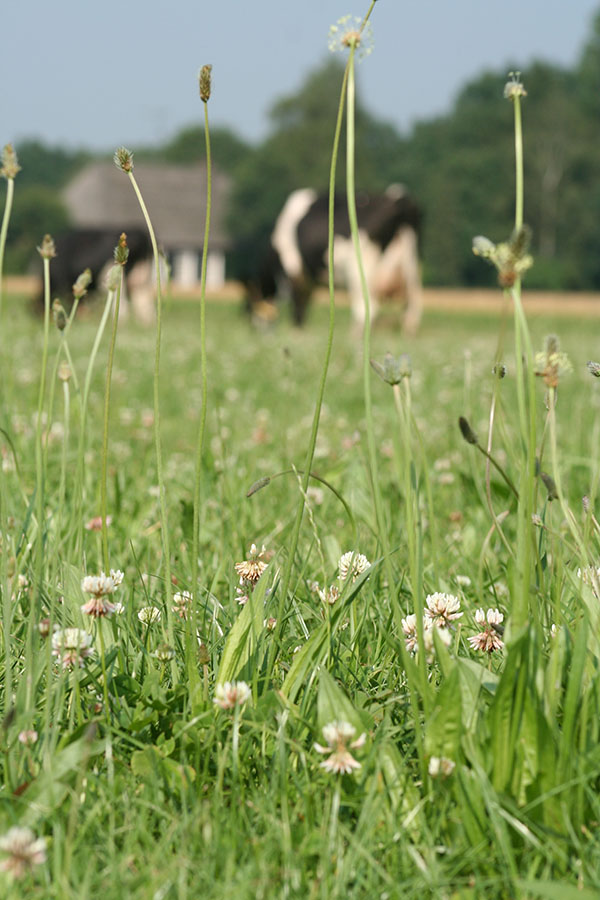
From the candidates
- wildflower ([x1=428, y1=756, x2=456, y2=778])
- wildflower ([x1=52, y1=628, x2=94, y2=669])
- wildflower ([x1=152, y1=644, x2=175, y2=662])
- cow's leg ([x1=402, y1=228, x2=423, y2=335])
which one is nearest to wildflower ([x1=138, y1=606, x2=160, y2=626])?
wildflower ([x1=152, y1=644, x2=175, y2=662])

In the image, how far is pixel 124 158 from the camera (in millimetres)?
1404

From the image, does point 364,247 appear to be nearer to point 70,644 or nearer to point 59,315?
point 59,315

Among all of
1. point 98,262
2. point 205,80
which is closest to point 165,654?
point 205,80

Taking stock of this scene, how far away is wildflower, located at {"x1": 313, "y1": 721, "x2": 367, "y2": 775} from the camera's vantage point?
1.32 meters

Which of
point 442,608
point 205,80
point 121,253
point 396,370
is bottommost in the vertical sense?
point 442,608

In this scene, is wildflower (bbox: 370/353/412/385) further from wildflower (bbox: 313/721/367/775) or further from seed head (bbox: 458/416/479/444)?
wildflower (bbox: 313/721/367/775)

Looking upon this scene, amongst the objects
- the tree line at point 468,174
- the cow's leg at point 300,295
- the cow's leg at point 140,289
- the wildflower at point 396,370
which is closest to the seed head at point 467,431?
the wildflower at point 396,370

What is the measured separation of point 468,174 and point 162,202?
2551cm

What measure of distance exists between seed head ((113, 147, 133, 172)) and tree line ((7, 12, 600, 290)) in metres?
56.0

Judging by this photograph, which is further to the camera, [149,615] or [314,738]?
[149,615]

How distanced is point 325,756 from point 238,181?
246ft

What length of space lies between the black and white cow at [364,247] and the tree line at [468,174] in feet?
126

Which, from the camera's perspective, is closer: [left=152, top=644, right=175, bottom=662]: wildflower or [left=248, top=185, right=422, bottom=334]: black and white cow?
[left=152, top=644, right=175, bottom=662]: wildflower

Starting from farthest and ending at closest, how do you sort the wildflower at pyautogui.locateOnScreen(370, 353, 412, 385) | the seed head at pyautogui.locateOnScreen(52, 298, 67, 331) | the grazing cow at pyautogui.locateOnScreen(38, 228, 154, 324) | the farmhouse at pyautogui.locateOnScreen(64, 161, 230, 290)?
the farmhouse at pyautogui.locateOnScreen(64, 161, 230, 290)
the grazing cow at pyautogui.locateOnScreen(38, 228, 154, 324)
the seed head at pyautogui.locateOnScreen(52, 298, 67, 331)
the wildflower at pyautogui.locateOnScreen(370, 353, 412, 385)
